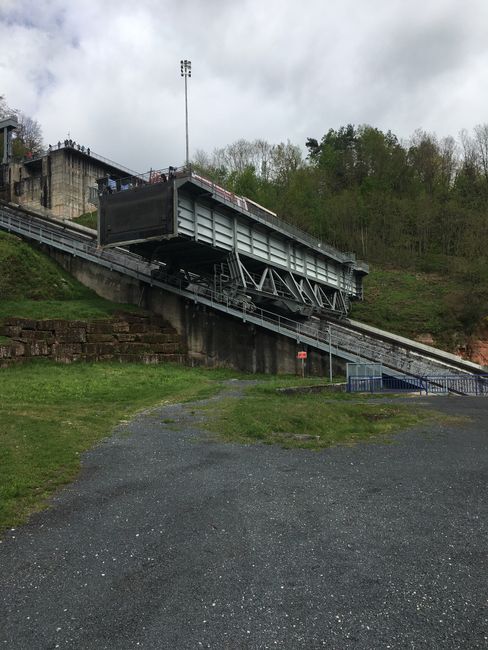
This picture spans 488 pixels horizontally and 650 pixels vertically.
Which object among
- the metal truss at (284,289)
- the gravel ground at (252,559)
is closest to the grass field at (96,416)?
the gravel ground at (252,559)

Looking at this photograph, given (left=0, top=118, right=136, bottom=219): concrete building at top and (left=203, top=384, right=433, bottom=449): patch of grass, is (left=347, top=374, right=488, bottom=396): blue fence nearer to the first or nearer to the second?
(left=203, top=384, right=433, bottom=449): patch of grass

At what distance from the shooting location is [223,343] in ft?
111

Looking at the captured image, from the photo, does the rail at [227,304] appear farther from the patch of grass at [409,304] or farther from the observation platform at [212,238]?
the patch of grass at [409,304]

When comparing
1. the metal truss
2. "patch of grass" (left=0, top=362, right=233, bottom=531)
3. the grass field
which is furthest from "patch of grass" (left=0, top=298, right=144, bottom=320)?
the metal truss

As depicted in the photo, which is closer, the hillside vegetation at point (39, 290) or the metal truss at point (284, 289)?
the hillside vegetation at point (39, 290)

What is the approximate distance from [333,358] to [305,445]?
21725 mm

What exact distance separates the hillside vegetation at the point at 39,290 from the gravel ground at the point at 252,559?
21634 mm

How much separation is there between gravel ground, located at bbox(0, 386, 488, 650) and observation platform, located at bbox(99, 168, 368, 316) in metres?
22.5

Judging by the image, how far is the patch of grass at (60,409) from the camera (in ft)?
24.7

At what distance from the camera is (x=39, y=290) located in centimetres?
3306

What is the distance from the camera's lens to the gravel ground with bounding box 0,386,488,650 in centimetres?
394

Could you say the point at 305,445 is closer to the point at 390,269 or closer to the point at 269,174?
the point at 390,269

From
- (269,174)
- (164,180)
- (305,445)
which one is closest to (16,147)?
(269,174)

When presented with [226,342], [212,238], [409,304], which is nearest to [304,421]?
[212,238]
